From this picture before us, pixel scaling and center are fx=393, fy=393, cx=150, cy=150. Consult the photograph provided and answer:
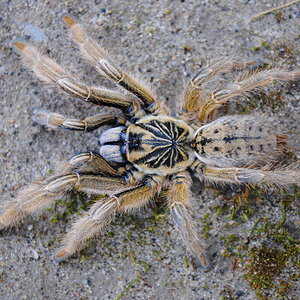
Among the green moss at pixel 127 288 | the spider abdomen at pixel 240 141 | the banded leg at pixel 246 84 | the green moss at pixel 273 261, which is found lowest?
the green moss at pixel 273 261

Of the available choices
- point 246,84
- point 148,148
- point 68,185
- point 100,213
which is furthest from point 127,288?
point 246,84

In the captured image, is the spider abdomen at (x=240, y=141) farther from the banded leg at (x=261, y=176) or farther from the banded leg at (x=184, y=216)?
the banded leg at (x=184, y=216)

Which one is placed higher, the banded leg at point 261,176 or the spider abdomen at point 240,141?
the spider abdomen at point 240,141

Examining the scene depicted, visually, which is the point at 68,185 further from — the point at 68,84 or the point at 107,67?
the point at 107,67

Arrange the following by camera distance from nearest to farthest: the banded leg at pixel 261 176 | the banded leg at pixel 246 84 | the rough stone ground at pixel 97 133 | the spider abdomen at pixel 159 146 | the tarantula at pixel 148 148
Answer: the banded leg at pixel 261 176, the tarantula at pixel 148 148, the banded leg at pixel 246 84, the spider abdomen at pixel 159 146, the rough stone ground at pixel 97 133

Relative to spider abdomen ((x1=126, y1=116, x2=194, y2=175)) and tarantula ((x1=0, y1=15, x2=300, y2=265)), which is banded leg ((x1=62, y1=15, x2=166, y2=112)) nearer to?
tarantula ((x1=0, y1=15, x2=300, y2=265))

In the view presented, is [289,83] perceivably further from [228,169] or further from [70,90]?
[70,90]

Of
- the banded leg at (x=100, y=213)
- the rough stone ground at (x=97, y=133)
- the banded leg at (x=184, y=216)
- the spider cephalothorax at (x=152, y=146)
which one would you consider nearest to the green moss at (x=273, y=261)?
the rough stone ground at (x=97, y=133)

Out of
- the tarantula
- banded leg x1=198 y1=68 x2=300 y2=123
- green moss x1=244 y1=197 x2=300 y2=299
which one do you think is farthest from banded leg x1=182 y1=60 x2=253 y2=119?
green moss x1=244 y1=197 x2=300 y2=299
